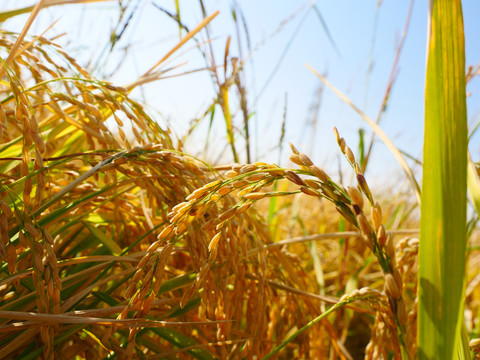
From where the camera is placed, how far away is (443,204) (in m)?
0.35

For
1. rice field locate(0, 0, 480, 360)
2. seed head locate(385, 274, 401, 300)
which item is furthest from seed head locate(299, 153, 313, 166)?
seed head locate(385, 274, 401, 300)

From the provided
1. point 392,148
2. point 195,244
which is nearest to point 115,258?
point 195,244

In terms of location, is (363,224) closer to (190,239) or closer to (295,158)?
(295,158)

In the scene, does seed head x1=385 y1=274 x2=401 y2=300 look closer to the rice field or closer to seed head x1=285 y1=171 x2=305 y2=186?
the rice field

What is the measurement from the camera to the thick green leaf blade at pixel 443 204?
350mm

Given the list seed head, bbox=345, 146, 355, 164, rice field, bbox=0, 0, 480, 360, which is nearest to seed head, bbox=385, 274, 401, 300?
rice field, bbox=0, 0, 480, 360

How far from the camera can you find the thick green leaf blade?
0.35 metres

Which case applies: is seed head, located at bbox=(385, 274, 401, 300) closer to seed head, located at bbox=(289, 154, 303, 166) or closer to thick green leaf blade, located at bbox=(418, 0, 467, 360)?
thick green leaf blade, located at bbox=(418, 0, 467, 360)

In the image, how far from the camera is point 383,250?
0.37m

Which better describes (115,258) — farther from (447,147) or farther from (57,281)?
(447,147)

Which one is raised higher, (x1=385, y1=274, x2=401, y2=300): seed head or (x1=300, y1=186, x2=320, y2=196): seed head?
(x1=300, y1=186, x2=320, y2=196): seed head

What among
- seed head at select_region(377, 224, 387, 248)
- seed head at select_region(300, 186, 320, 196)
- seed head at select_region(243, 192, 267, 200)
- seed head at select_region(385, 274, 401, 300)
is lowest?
seed head at select_region(385, 274, 401, 300)

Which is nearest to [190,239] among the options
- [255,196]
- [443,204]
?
[255,196]

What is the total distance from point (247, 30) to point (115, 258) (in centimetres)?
83
